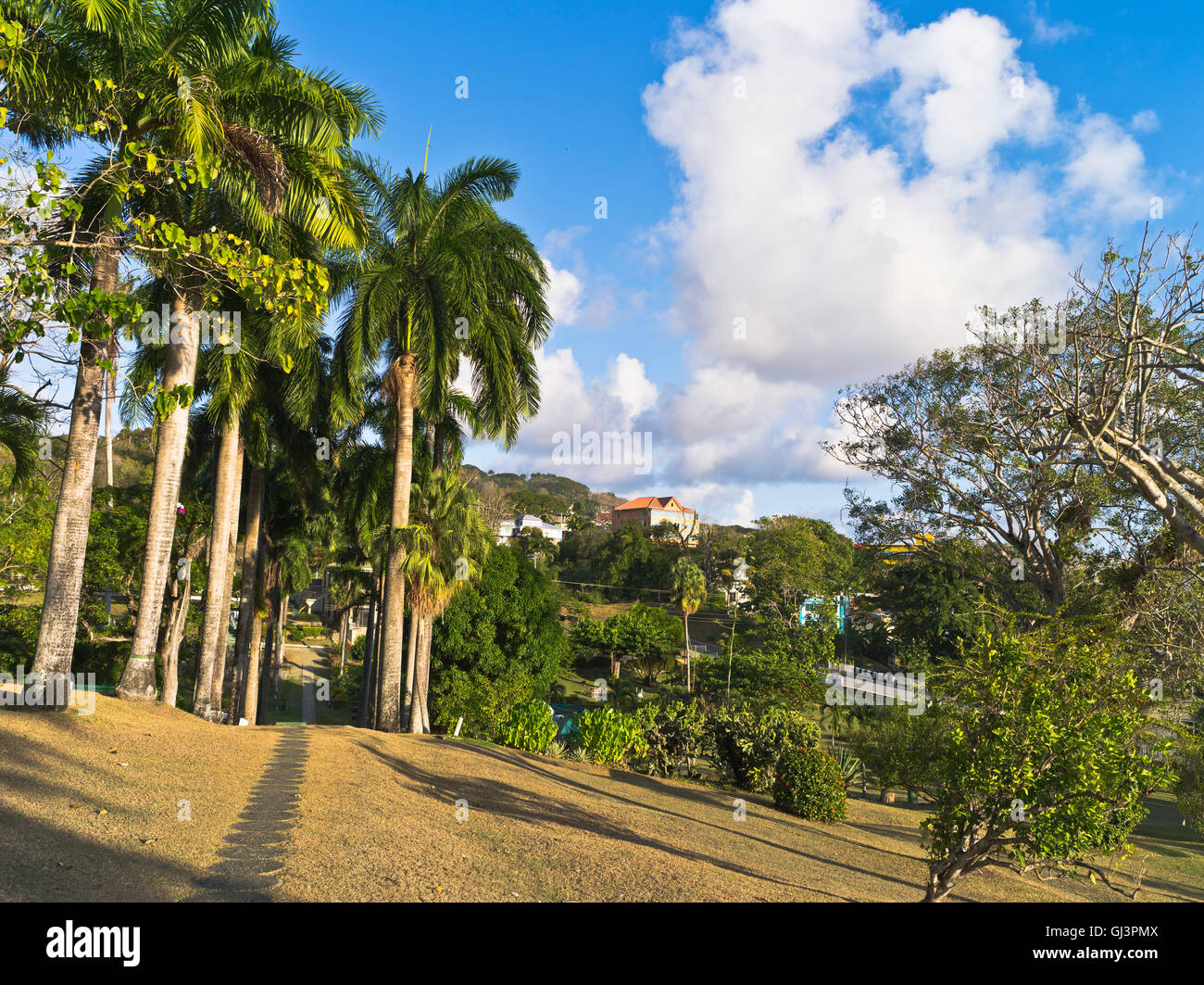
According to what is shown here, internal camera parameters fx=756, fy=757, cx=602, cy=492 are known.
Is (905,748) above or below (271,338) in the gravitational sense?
below

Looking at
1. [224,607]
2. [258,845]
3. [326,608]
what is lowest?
[326,608]

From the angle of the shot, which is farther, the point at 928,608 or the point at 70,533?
the point at 928,608

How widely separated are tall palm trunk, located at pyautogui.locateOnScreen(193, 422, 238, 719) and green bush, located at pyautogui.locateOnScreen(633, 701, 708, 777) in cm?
1019

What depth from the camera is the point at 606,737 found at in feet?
59.8

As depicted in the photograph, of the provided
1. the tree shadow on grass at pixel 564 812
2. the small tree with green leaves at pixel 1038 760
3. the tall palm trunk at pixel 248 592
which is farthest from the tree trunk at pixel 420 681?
the small tree with green leaves at pixel 1038 760

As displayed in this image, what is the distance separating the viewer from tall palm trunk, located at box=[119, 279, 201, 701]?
527 inches

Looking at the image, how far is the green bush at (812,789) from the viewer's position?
15.6 m

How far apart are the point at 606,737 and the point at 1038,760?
1232 cm

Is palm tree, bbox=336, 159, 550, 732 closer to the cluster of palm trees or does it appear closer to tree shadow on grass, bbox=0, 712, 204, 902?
the cluster of palm trees

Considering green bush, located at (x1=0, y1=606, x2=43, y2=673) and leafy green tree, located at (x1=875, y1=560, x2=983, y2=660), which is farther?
leafy green tree, located at (x1=875, y1=560, x2=983, y2=660)

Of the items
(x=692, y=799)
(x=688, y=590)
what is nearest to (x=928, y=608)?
(x=688, y=590)

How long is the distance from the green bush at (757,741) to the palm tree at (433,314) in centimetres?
823

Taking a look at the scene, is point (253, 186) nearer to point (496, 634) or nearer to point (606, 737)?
point (606, 737)

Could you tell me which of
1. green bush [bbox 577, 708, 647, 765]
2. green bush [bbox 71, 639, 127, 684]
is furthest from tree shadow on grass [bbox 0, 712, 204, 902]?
green bush [bbox 71, 639, 127, 684]
